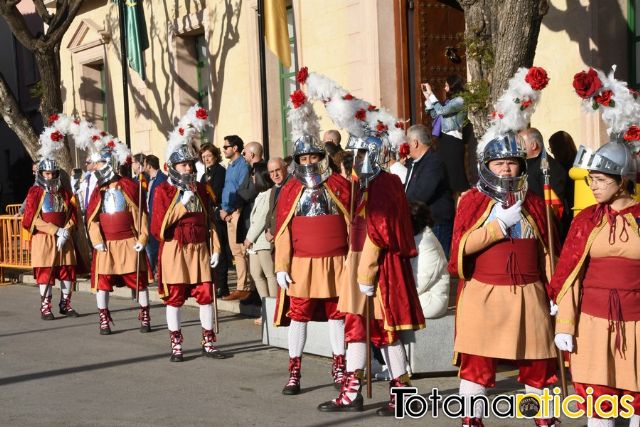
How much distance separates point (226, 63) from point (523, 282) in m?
13.1

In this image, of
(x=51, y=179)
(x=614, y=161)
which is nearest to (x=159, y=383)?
(x=614, y=161)

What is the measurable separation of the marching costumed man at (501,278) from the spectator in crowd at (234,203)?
20.9 ft

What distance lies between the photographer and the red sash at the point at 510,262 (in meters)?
6.43

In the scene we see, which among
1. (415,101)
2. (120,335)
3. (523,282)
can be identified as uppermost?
(415,101)

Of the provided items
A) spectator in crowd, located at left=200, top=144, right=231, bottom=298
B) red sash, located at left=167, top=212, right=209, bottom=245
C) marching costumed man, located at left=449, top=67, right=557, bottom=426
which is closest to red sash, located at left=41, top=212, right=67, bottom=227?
spectator in crowd, located at left=200, top=144, right=231, bottom=298

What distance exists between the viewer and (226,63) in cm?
1894

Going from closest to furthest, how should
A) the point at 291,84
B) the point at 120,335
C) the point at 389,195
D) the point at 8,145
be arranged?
the point at 389,195, the point at 120,335, the point at 291,84, the point at 8,145

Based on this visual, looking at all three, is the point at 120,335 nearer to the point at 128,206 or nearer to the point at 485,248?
the point at 128,206

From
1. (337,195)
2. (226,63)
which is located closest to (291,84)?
(226,63)

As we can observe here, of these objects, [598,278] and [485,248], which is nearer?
[598,278]

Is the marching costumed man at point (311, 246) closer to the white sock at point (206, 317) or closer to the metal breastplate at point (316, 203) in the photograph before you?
the metal breastplate at point (316, 203)

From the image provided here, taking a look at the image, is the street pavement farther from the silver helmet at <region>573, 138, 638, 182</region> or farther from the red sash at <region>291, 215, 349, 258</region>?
the silver helmet at <region>573, 138, 638, 182</region>

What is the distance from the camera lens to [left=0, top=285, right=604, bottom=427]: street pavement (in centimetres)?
775

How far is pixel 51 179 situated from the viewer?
43.7ft
